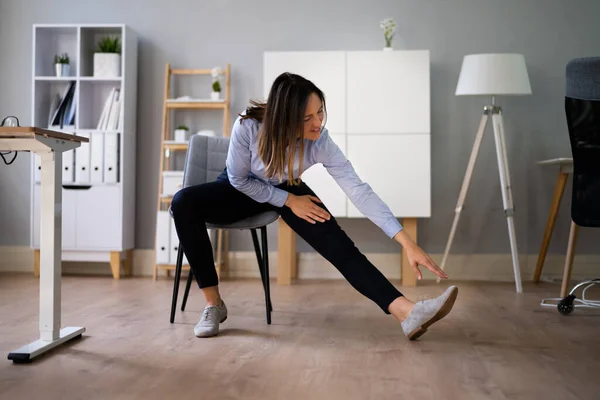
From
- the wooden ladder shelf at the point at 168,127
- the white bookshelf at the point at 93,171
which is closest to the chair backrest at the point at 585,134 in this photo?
the wooden ladder shelf at the point at 168,127

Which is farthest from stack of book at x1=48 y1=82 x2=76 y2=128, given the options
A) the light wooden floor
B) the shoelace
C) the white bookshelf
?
the shoelace

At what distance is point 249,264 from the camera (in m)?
4.59

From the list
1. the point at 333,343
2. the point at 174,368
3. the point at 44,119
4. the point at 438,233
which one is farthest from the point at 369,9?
the point at 174,368

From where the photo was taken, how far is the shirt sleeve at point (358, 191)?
89.7 inches

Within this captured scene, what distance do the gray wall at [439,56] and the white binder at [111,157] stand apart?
0.96 ft

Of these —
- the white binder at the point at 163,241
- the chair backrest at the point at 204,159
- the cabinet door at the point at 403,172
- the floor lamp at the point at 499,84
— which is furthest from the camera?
the white binder at the point at 163,241

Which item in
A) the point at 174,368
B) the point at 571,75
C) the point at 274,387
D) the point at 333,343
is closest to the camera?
the point at 274,387

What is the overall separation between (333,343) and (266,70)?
2.22 meters

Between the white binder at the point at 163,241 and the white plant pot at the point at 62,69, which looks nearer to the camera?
the white binder at the point at 163,241

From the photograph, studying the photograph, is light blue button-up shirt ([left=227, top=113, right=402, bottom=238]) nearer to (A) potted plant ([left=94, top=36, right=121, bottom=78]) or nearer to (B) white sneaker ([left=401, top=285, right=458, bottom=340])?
(B) white sneaker ([left=401, top=285, right=458, bottom=340])

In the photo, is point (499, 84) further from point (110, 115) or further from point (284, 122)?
point (110, 115)

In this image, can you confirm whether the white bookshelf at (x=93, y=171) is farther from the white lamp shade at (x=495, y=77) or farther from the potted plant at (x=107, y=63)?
the white lamp shade at (x=495, y=77)

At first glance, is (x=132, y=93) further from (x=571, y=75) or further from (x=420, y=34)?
(x=571, y=75)

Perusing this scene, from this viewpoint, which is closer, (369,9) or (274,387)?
(274,387)
